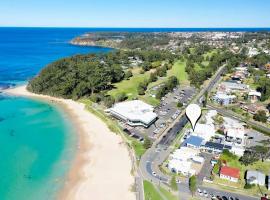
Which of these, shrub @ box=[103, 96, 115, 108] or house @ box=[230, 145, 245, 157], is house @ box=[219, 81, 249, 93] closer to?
shrub @ box=[103, 96, 115, 108]

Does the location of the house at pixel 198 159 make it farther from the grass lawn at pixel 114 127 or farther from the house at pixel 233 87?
the house at pixel 233 87

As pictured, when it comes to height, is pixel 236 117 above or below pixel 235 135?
below

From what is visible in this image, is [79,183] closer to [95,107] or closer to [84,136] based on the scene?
[84,136]

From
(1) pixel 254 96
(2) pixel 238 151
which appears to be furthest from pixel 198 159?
(1) pixel 254 96

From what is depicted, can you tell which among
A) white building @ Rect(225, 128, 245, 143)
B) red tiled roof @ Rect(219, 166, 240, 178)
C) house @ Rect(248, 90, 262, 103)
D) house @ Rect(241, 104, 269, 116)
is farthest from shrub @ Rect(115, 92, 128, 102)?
red tiled roof @ Rect(219, 166, 240, 178)

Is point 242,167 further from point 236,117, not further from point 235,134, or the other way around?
point 236,117

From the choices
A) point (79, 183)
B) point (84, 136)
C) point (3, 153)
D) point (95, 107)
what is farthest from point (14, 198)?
point (95, 107)

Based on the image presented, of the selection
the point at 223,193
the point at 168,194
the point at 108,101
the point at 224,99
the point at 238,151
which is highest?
the point at 224,99
